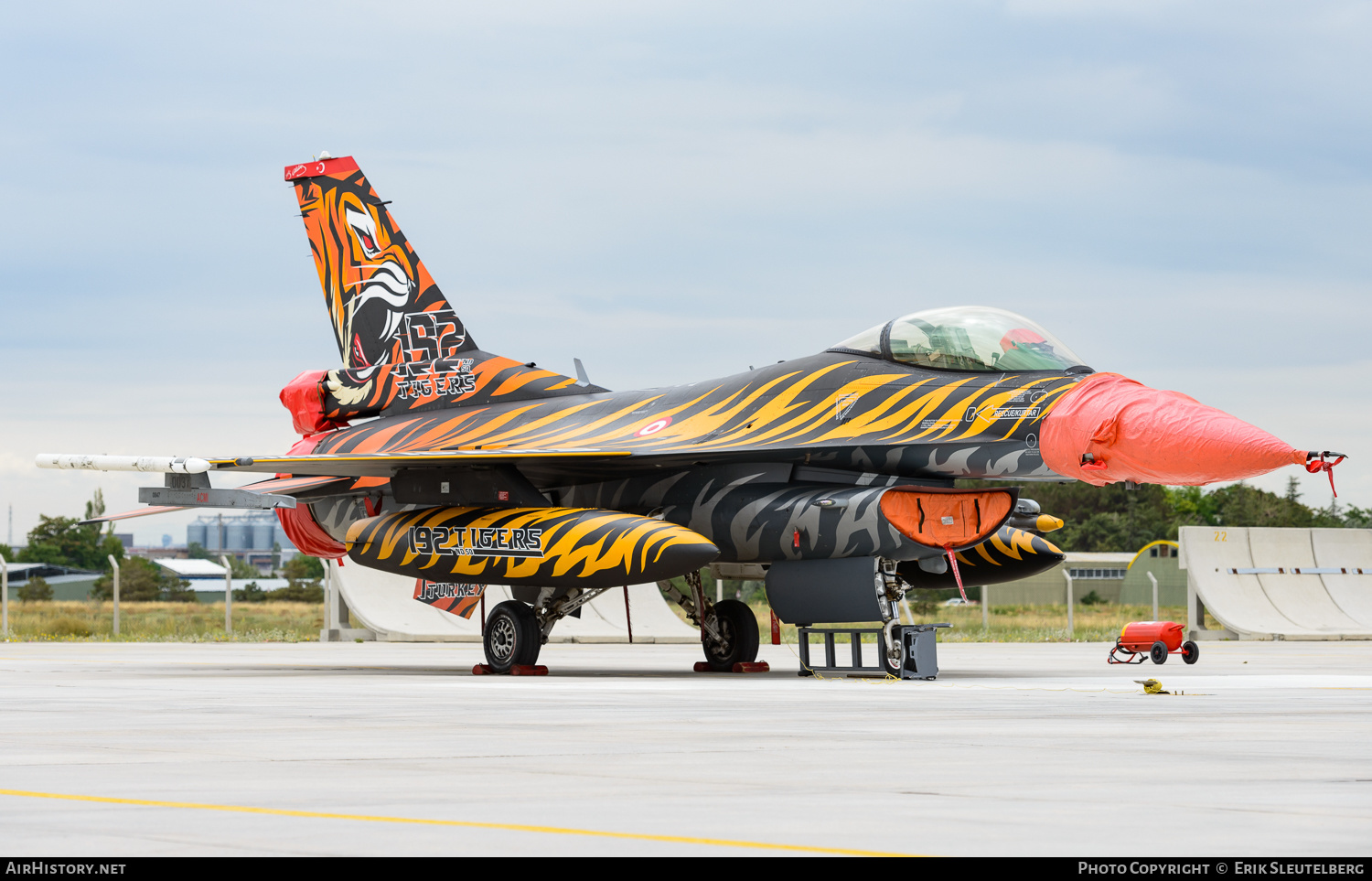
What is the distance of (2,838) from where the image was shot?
16.5ft

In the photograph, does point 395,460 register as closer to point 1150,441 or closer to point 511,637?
point 511,637

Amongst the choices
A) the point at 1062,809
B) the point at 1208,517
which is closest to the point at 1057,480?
the point at 1062,809

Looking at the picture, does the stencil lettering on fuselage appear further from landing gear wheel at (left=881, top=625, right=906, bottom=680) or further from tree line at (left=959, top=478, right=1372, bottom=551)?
tree line at (left=959, top=478, right=1372, bottom=551)

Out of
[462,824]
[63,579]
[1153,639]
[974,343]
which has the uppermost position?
[974,343]

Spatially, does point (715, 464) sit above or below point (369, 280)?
below

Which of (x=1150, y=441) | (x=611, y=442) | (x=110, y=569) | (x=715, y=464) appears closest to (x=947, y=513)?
(x=1150, y=441)

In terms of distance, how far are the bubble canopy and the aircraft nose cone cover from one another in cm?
76

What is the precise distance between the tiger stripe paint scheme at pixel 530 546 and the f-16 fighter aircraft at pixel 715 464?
25mm

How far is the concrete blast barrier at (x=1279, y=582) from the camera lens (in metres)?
32.5

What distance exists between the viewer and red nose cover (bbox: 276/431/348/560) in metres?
20.9

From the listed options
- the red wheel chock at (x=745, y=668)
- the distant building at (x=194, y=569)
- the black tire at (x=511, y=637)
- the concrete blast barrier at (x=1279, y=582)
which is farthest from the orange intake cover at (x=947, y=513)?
the distant building at (x=194, y=569)

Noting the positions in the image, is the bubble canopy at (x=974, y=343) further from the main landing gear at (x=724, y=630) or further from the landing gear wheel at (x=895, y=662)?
the main landing gear at (x=724, y=630)

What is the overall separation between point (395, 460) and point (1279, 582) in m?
22.7

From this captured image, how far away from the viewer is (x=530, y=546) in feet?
54.7
